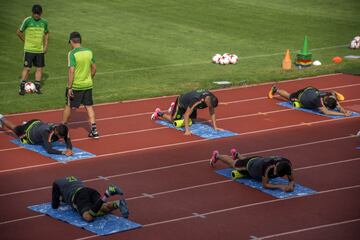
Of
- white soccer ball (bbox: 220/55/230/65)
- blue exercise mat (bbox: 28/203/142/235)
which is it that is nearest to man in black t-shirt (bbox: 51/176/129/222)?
blue exercise mat (bbox: 28/203/142/235)

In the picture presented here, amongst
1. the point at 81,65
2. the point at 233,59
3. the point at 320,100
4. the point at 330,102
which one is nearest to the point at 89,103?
the point at 81,65

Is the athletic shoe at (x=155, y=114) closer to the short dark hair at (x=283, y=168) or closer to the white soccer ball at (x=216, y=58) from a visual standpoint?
the short dark hair at (x=283, y=168)

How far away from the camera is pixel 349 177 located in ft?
51.2

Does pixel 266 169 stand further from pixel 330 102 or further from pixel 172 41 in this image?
pixel 172 41

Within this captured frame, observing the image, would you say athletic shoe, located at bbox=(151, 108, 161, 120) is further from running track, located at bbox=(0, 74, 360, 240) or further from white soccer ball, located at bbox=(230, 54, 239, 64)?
white soccer ball, located at bbox=(230, 54, 239, 64)

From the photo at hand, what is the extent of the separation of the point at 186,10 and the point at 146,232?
18780mm

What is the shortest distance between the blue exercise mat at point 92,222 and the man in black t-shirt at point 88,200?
0.34 feet

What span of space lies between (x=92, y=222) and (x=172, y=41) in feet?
46.6

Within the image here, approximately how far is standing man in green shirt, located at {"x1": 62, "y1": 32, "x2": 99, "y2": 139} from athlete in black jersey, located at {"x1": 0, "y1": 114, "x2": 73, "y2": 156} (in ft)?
2.66

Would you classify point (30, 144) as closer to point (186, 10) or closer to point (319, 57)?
point (319, 57)

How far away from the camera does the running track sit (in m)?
13.2

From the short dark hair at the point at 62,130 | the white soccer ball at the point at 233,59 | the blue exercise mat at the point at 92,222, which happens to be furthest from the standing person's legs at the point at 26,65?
the blue exercise mat at the point at 92,222

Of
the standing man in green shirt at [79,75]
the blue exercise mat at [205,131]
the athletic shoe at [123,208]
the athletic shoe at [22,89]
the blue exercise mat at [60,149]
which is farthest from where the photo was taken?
the athletic shoe at [22,89]

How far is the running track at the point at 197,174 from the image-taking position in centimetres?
1323
